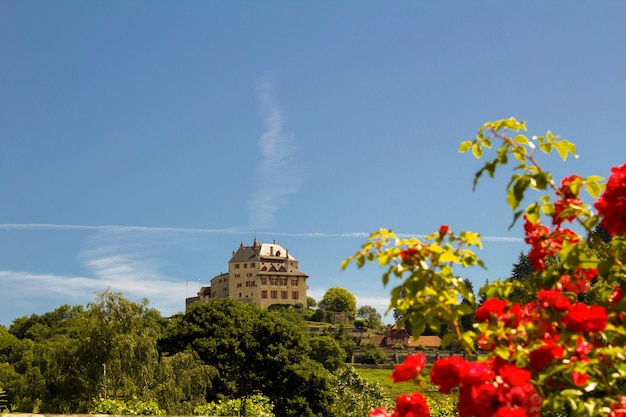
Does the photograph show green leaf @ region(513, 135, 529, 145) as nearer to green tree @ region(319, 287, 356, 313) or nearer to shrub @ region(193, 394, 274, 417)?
shrub @ region(193, 394, 274, 417)

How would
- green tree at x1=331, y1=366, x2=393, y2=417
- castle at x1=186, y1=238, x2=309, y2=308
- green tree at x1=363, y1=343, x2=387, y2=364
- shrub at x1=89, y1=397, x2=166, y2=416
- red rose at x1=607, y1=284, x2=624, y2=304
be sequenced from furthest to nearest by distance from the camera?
castle at x1=186, y1=238, x2=309, y2=308, green tree at x1=363, y1=343, x2=387, y2=364, green tree at x1=331, y1=366, x2=393, y2=417, shrub at x1=89, y1=397, x2=166, y2=416, red rose at x1=607, y1=284, x2=624, y2=304

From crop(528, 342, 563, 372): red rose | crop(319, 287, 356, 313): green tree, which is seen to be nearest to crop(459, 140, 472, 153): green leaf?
crop(528, 342, 563, 372): red rose

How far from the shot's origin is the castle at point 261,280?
120 metres

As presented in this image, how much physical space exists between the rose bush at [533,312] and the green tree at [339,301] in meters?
126

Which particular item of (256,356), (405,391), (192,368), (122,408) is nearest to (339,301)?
(405,391)

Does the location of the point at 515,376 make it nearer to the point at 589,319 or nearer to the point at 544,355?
the point at 544,355

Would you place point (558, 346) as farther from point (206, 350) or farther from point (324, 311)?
point (324, 311)

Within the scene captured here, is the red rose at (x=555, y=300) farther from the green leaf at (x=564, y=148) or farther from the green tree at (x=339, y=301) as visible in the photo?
the green tree at (x=339, y=301)

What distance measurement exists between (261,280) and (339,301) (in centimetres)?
1840

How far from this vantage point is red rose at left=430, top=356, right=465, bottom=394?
385 cm

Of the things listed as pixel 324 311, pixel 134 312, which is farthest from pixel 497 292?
pixel 324 311

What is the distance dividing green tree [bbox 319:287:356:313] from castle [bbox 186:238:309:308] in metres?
9.32

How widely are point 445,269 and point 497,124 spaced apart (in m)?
1.13

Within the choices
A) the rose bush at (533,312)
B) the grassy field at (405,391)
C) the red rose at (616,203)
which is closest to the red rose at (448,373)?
the rose bush at (533,312)
